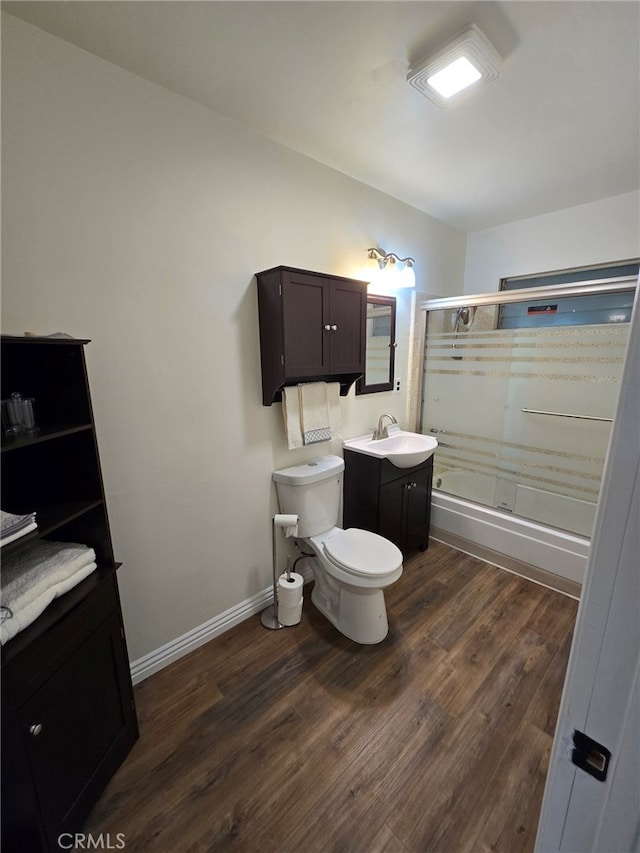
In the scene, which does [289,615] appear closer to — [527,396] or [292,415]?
[292,415]

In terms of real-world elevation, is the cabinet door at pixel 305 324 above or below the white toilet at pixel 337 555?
above

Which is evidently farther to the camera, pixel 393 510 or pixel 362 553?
pixel 393 510

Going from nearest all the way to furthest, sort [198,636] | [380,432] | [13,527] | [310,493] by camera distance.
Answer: [13,527], [198,636], [310,493], [380,432]

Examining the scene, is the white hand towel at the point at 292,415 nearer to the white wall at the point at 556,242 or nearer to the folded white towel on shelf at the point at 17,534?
the folded white towel on shelf at the point at 17,534

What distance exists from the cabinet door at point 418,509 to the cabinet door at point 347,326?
903 mm

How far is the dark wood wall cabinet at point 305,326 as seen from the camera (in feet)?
5.48

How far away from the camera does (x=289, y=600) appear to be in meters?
1.86

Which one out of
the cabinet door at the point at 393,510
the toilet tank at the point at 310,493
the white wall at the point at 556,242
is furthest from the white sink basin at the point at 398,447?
the white wall at the point at 556,242

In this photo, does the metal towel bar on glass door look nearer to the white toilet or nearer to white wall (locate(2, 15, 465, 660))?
the white toilet

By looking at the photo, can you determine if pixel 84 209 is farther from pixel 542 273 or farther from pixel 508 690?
pixel 542 273

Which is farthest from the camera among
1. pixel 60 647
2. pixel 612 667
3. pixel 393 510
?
pixel 393 510

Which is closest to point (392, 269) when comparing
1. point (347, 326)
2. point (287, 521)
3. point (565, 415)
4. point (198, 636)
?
point (347, 326)

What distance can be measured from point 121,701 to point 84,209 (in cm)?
180

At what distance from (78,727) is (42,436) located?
0.90 m
